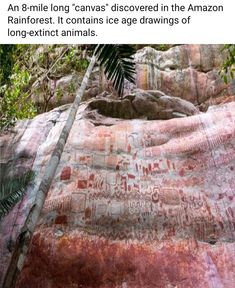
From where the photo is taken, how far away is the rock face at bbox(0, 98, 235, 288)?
562cm

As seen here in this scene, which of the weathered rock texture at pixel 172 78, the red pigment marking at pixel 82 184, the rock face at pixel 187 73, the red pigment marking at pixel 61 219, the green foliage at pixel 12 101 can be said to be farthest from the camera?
the rock face at pixel 187 73

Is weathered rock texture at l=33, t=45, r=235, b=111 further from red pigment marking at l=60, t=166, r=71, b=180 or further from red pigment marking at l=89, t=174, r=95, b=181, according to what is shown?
red pigment marking at l=89, t=174, r=95, b=181

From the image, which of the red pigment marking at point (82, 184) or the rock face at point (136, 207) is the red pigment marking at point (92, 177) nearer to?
the rock face at point (136, 207)

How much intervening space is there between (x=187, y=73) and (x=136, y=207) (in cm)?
674

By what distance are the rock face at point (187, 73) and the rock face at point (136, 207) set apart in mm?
2984

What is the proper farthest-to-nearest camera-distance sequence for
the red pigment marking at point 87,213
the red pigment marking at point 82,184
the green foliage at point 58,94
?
the green foliage at point 58,94 < the red pigment marking at point 82,184 < the red pigment marking at point 87,213

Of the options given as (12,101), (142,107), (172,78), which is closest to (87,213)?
(12,101)

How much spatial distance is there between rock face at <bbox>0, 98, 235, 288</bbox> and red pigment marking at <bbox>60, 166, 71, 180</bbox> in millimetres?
11

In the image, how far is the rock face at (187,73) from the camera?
11.7 meters

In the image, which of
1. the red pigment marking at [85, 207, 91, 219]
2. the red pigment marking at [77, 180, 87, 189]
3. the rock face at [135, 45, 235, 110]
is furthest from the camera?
the rock face at [135, 45, 235, 110]

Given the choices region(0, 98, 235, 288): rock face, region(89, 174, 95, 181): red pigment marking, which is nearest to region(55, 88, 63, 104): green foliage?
region(0, 98, 235, 288): rock face

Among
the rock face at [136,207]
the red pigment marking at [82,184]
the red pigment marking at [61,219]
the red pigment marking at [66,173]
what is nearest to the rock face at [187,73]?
the rock face at [136,207]
